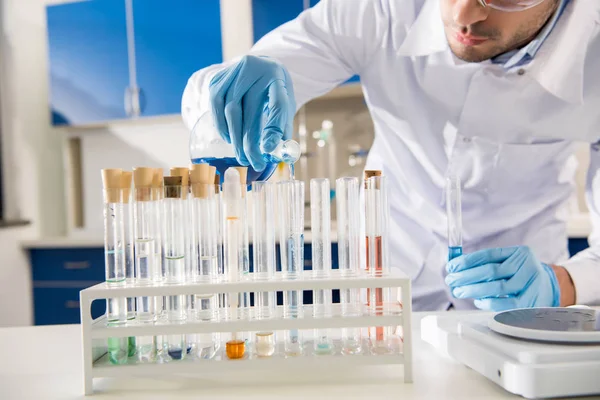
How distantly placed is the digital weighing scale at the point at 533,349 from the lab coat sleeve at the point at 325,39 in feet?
3.47

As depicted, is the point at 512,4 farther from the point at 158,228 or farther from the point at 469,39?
the point at 158,228

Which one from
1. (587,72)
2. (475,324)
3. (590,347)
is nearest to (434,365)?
(475,324)

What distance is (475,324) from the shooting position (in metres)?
1.02

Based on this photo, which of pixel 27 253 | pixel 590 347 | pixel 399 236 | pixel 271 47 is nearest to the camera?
pixel 590 347

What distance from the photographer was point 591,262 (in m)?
1.63

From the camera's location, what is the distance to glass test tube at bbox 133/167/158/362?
968 mm

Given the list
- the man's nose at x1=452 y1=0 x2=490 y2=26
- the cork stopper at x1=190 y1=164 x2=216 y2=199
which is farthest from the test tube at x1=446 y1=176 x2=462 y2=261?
the man's nose at x1=452 y1=0 x2=490 y2=26

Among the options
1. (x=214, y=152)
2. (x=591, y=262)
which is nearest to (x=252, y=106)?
(x=214, y=152)

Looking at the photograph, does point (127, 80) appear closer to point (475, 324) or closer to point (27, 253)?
point (27, 253)

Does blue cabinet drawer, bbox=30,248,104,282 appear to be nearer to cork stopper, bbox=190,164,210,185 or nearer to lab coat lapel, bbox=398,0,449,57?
lab coat lapel, bbox=398,0,449,57

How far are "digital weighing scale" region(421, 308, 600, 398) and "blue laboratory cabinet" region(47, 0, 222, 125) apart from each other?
10.2 feet

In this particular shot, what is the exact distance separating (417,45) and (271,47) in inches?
17.5

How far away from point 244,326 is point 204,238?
172 mm

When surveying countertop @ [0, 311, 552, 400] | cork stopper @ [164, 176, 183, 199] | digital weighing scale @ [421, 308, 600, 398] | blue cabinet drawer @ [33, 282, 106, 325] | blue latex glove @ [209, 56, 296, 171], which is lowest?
blue cabinet drawer @ [33, 282, 106, 325]
